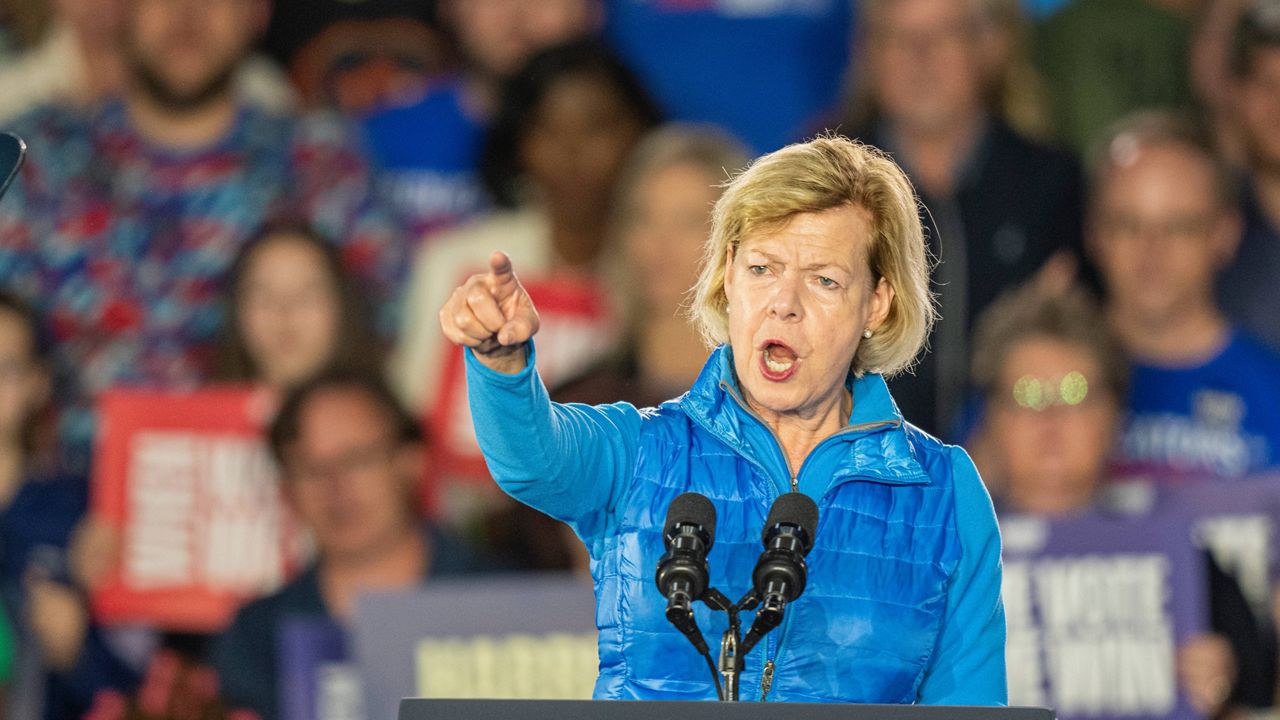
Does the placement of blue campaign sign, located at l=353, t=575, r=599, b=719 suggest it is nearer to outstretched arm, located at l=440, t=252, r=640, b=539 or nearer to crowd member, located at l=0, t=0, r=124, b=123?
crowd member, located at l=0, t=0, r=124, b=123

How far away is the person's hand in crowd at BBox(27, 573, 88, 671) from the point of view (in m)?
5.66

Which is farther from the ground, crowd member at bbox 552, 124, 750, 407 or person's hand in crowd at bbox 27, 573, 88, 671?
crowd member at bbox 552, 124, 750, 407

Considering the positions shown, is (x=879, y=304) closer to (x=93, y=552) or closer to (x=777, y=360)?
(x=777, y=360)

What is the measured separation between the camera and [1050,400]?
5.32 m

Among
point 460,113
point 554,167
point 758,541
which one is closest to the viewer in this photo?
point 758,541

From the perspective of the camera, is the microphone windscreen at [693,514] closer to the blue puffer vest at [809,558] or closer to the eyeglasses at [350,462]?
the blue puffer vest at [809,558]

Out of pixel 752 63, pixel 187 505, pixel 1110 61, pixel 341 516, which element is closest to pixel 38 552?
pixel 187 505

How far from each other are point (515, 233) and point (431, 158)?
0.43 meters

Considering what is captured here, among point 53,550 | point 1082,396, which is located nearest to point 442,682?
point 53,550

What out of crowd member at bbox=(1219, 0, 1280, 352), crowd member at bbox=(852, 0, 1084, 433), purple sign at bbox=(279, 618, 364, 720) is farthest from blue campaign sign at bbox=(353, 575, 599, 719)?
crowd member at bbox=(1219, 0, 1280, 352)

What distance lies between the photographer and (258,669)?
17.7 feet

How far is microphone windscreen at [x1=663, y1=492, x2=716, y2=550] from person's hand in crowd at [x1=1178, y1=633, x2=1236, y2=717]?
3165 mm

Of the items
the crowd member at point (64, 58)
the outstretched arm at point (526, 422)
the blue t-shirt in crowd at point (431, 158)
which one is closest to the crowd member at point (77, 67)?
the crowd member at point (64, 58)

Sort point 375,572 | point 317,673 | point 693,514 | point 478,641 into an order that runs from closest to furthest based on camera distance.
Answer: point 693,514
point 478,641
point 317,673
point 375,572
